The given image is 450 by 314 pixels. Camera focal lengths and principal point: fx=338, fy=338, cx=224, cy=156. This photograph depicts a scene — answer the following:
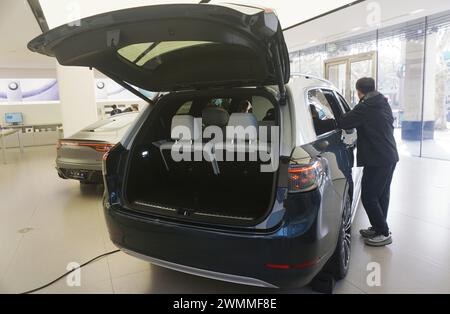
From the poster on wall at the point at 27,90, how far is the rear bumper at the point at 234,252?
44.3 feet

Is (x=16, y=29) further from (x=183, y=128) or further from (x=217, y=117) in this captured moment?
(x=217, y=117)

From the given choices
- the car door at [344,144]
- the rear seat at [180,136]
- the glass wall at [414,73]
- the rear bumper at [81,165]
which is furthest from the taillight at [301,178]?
the glass wall at [414,73]

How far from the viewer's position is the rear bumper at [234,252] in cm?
166

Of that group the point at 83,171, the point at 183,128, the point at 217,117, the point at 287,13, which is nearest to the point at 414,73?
the point at 287,13

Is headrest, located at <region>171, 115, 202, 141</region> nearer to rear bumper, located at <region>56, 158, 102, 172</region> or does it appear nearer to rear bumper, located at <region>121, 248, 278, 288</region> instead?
rear bumper, located at <region>121, 248, 278, 288</region>

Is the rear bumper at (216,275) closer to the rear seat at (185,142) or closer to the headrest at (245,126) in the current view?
the rear seat at (185,142)

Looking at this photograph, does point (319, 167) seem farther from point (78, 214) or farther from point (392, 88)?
point (392, 88)

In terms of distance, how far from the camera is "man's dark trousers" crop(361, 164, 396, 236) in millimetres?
2775

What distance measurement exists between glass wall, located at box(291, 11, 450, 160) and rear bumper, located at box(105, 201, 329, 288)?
6793 millimetres

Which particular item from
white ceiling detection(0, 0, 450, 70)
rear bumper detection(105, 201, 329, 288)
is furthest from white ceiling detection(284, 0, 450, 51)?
rear bumper detection(105, 201, 329, 288)

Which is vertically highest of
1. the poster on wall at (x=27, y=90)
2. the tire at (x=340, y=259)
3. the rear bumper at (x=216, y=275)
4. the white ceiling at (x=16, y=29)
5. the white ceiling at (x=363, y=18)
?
the white ceiling at (x=363, y=18)

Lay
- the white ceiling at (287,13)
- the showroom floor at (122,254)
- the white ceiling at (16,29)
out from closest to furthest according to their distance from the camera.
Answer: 1. the showroom floor at (122,254)
2. the white ceiling at (16,29)
3. the white ceiling at (287,13)

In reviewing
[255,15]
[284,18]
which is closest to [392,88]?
[284,18]

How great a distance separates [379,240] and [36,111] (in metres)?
12.9
